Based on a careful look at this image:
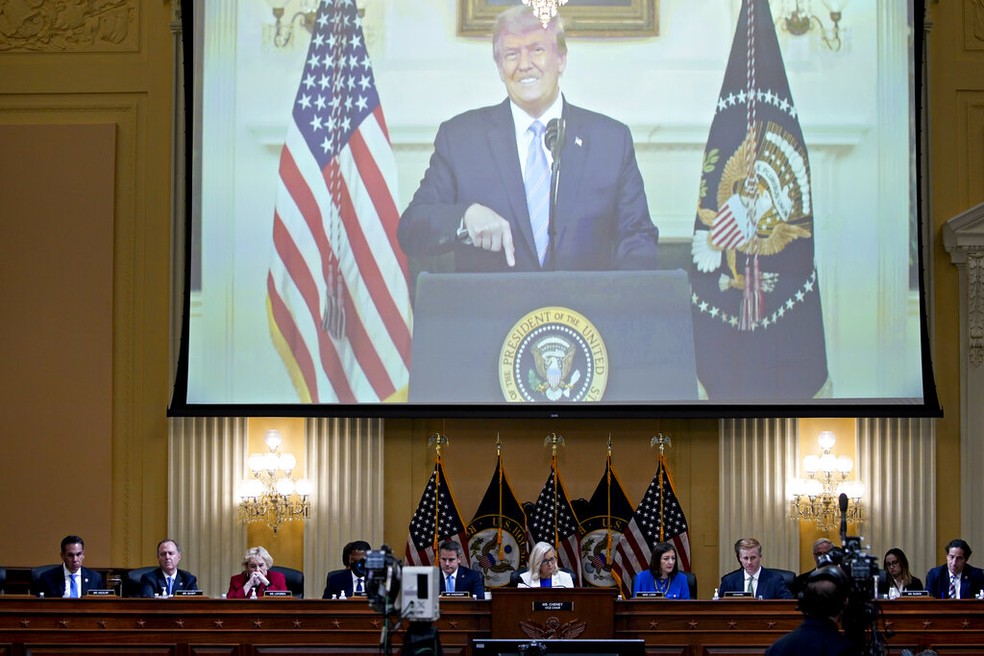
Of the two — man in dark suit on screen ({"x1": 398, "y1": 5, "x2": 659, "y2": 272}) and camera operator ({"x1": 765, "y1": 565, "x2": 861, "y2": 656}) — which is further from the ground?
man in dark suit on screen ({"x1": 398, "y1": 5, "x2": 659, "y2": 272})

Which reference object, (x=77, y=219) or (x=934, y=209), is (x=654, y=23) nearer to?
(x=934, y=209)

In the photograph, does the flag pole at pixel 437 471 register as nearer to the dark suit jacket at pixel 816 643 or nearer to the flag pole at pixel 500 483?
the flag pole at pixel 500 483

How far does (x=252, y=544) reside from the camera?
1312cm

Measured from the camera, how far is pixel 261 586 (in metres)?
11.2

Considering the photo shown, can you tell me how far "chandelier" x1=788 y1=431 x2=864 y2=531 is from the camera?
12.9 meters

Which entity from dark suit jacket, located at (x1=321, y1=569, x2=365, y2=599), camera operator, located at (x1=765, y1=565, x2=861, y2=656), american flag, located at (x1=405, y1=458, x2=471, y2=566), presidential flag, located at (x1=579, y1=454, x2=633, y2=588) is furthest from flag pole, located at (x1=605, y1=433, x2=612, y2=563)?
camera operator, located at (x1=765, y1=565, x2=861, y2=656)

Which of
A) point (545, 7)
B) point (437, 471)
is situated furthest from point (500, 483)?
point (545, 7)

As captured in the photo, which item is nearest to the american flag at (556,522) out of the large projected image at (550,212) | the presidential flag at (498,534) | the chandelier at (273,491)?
the presidential flag at (498,534)

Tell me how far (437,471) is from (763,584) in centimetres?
308

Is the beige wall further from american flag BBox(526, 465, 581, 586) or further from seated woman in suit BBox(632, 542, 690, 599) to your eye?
seated woman in suit BBox(632, 542, 690, 599)

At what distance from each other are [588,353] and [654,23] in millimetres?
2937

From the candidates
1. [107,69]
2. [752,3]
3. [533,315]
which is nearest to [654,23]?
[752,3]

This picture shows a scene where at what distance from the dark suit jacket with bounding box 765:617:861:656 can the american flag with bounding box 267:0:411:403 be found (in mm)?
7289

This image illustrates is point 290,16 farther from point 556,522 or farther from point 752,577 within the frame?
point 752,577
